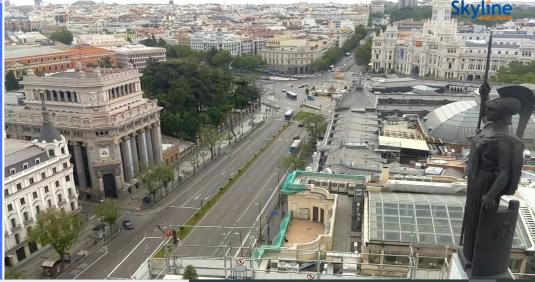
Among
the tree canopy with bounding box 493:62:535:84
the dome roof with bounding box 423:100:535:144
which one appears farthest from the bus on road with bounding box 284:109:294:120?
the tree canopy with bounding box 493:62:535:84

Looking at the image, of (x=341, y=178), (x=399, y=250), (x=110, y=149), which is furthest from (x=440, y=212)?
(x=110, y=149)

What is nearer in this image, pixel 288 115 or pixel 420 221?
pixel 420 221

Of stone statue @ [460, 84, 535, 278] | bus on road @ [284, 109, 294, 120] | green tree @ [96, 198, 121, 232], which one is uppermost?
stone statue @ [460, 84, 535, 278]

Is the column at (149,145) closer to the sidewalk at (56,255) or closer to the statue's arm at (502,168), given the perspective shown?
the sidewalk at (56,255)

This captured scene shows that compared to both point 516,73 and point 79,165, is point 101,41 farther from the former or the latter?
point 516,73

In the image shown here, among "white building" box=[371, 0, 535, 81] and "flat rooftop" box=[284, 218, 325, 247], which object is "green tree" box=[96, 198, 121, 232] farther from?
"white building" box=[371, 0, 535, 81]

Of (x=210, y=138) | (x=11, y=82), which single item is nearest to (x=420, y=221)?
(x=210, y=138)

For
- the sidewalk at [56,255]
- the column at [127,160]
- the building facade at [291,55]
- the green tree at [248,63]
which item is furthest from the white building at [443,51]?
the sidewalk at [56,255]
